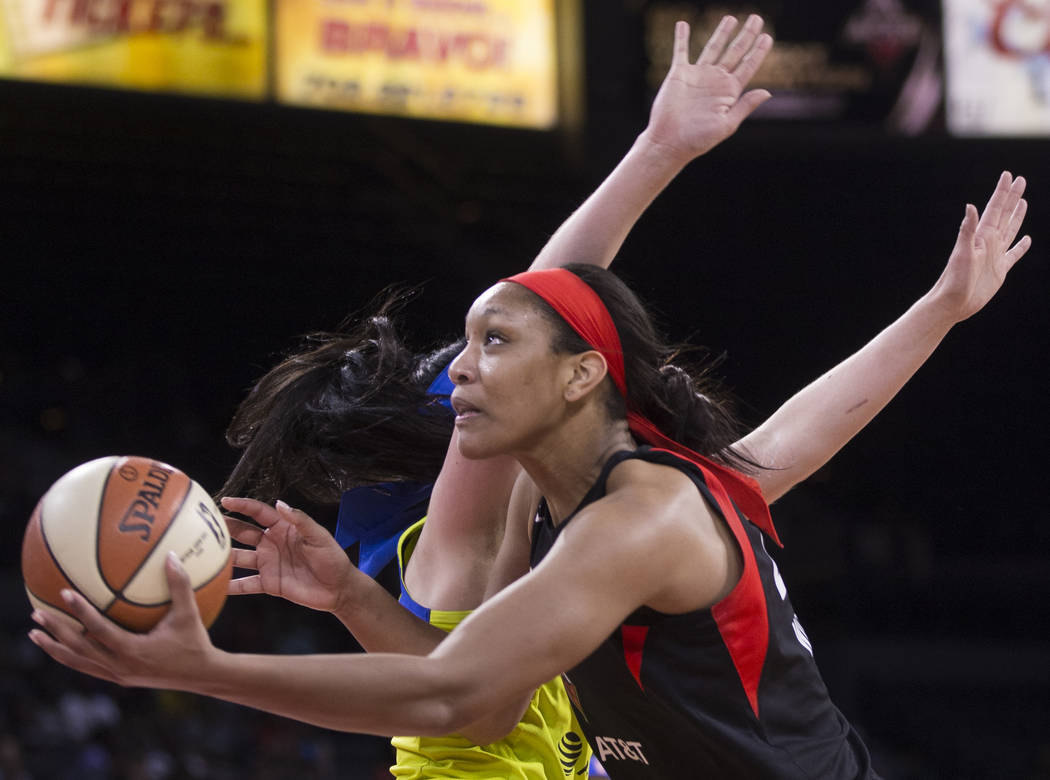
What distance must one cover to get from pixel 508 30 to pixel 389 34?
74cm

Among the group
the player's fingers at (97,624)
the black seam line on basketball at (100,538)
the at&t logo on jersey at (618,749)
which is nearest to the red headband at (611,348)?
the at&t logo on jersey at (618,749)

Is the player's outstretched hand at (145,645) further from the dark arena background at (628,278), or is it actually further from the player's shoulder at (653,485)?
the dark arena background at (628,278)

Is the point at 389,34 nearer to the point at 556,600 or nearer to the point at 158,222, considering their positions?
the point at 158,222

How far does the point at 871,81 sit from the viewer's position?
8711 mm

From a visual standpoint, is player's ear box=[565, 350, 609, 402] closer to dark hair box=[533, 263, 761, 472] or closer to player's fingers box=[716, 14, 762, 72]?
dark hair box=[533, 263, 761, 472]

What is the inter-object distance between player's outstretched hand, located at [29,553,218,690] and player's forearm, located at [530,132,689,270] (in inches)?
47.4

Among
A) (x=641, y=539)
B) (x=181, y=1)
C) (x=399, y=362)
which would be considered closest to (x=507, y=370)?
(x=641, y=539)

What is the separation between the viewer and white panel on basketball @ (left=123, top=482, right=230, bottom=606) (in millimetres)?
2145

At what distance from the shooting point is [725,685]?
240 centimetres

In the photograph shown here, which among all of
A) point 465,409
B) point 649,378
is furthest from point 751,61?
point 465,409

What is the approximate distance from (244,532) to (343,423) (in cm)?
48

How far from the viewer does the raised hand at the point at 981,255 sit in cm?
312

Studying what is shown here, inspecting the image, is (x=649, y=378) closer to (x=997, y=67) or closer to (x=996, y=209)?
(x=996, y=209)

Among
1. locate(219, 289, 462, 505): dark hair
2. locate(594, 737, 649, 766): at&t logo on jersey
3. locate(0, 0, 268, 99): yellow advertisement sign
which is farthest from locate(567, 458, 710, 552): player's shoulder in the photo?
locate(0, 0, 268, 99): yellow advertisement sign
